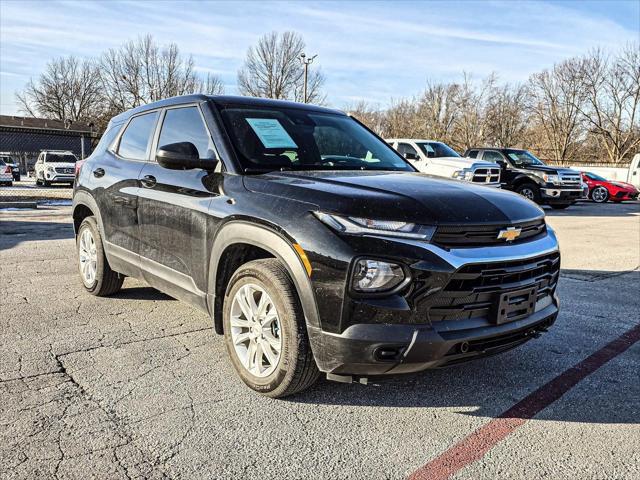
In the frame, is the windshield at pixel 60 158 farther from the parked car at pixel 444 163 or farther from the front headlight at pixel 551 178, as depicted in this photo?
the front headlight at pixel 551 178

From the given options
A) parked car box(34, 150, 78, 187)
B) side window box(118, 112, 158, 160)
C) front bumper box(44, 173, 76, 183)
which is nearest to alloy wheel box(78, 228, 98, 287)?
side window box(118, 112, 158, 160)

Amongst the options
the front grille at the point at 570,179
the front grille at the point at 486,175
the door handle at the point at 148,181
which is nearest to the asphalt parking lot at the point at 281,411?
the door handle at the point at 148,181

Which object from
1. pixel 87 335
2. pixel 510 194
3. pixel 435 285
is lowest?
pixel 87 335

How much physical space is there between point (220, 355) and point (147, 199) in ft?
4.32

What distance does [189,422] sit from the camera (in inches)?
111

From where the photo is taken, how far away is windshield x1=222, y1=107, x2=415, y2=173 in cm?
358

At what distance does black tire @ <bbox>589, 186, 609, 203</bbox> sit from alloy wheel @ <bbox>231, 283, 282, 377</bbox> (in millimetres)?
24138

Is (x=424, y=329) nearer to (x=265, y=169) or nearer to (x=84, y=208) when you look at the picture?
(x=265, y=169)

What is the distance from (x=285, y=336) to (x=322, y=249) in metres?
0.55

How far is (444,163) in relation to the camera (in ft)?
49.3

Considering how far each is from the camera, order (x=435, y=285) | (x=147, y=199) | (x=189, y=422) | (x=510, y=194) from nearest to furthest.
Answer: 1. (x=435, y=285)
2. (x=189, y=422)
3. (x=510, y=194)
4. (x=147, y=199)

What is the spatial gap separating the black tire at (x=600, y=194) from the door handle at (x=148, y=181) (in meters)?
23.8

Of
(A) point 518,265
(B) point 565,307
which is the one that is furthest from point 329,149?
(B) point 565,307

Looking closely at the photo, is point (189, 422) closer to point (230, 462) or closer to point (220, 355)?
point (230, 462)
